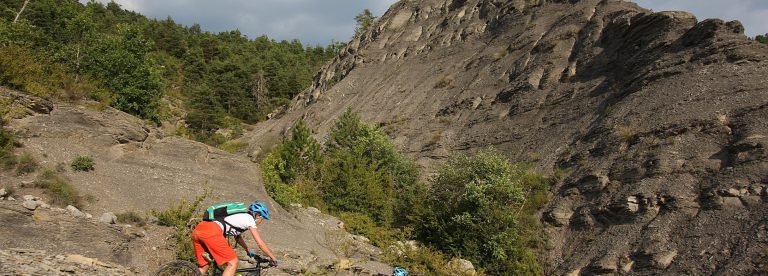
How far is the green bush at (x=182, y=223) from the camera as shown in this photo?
11242 millimetres

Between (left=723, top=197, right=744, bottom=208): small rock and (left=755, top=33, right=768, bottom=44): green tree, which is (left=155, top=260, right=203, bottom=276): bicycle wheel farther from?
(left=755, top=33, right=768, bottom=44): green tree

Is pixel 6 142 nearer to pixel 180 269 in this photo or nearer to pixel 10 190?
pixel 10 190

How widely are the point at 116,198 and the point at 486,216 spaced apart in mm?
12101

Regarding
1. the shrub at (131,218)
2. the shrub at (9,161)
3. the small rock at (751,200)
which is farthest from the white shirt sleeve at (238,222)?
the small rock at (751,200)

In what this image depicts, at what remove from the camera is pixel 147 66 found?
28578mm

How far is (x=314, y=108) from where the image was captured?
4900cm

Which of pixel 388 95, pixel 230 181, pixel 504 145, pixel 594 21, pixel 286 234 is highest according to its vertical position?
pixel 594 21

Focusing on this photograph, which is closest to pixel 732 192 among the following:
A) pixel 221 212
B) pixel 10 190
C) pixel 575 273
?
pixel 575 273

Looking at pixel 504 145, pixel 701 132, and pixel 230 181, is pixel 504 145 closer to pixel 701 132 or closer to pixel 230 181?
pixel 701 132

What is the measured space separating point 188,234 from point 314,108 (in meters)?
37.5

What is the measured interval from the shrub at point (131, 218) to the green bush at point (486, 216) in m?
10.6

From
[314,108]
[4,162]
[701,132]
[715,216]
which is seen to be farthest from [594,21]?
[4,162]

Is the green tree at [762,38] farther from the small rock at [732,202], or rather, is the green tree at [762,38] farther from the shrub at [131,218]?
the shrub at [131,218]

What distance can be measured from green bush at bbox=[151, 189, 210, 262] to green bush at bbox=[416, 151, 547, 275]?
9379 mm
